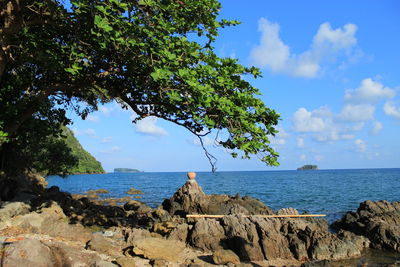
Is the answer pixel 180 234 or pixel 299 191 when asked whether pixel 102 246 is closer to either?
pixel 180 234

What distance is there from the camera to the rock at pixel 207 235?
11922mm

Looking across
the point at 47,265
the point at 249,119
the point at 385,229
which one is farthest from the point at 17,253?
the point at 385,229

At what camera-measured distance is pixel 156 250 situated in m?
10.0

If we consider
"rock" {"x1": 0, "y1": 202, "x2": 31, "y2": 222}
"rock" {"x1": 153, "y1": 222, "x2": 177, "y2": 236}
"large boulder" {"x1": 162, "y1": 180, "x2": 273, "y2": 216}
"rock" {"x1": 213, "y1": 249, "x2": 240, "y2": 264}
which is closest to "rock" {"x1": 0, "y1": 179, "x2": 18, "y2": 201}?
"rock" {"x1": 0, "y1": 202, "x2": 31, "y2": 222}

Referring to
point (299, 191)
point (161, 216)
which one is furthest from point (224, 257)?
point (299, 191)

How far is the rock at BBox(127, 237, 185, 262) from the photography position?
985cm

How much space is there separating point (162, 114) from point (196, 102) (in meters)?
3.09

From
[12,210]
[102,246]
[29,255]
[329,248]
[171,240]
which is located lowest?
[329,248]

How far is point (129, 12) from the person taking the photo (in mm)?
9141

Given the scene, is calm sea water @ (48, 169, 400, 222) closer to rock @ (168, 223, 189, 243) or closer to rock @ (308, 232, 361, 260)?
rock @ (308, 232, 361, 260)

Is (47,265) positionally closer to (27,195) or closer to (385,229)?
(27,195)

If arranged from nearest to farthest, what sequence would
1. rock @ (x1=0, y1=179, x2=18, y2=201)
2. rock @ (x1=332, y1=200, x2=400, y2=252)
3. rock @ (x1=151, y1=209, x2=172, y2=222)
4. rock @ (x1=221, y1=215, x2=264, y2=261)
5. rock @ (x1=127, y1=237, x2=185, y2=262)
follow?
1. rock @ (x1=127, y1=237, x2=185, y2=262)
2. rock @ (x1=221, y1=215, x2=264, y2=261)
3. rock @ (x1=332, y1=200, x2=400, y2=252)
4. rock @ (x1=0, y1=179, x2=18, y2=201)
5. rock @ (x1=151, y1=209, x2=172, y2=222)

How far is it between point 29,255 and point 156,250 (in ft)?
12.2

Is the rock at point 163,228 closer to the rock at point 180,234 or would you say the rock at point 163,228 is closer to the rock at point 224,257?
the rock at point 180,234
